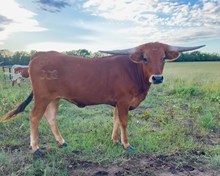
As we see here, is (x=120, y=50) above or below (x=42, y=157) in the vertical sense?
above

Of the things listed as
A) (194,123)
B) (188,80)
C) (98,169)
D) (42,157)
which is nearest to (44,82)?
(42,157)

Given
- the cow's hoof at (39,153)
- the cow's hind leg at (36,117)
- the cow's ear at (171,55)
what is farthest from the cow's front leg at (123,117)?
the cow's hoof at (39,153)

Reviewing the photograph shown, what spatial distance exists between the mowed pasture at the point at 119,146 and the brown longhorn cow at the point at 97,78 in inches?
14.2

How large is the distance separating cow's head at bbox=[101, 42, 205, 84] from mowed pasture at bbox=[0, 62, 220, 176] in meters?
1.11

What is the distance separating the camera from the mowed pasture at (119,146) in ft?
13.4

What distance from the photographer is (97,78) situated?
464 centimetres

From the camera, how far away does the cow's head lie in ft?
14.1

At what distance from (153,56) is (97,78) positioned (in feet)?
2.85

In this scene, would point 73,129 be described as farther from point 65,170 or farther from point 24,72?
point 24,72

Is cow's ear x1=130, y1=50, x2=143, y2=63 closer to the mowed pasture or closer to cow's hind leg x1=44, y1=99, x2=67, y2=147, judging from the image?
the mowed pasture

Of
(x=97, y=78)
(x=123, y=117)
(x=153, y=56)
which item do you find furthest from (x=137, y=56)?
(x=123, y=117)

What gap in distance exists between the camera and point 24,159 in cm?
436

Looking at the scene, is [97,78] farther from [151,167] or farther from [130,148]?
[151,167]

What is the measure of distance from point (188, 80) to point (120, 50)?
6.80 metres
